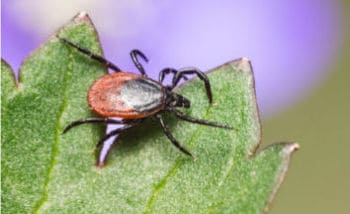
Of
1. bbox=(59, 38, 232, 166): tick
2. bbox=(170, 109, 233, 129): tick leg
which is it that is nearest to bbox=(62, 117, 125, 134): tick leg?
bbox=(59, 38, 232, 166): tick

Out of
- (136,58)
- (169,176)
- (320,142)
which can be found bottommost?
(320,142)

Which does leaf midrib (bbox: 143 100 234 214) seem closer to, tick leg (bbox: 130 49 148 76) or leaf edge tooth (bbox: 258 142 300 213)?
leaf edge tooth (bbox: 258 142 300 213)

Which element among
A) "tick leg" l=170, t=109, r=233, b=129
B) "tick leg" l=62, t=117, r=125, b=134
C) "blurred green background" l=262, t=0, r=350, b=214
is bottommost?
"blurred green background" l=262, t=0, r=350, b=214

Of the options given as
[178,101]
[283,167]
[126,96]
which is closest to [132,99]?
[126,96]

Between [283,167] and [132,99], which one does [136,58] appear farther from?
[283,167]

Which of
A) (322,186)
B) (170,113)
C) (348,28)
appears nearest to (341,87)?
(348,28)

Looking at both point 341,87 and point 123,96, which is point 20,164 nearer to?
point 123,96
